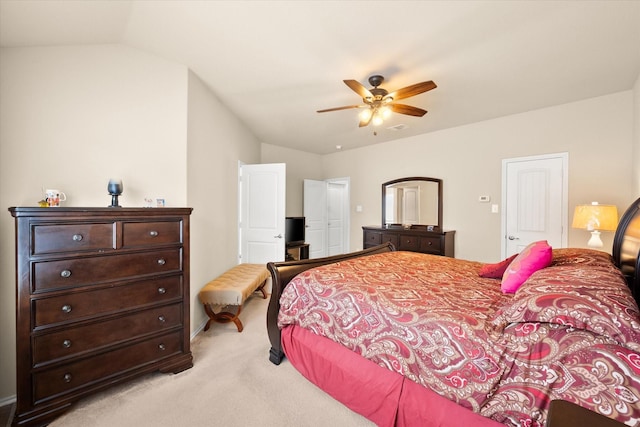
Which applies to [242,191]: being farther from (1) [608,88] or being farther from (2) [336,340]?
(1) [608,88]

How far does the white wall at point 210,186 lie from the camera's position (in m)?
2.68

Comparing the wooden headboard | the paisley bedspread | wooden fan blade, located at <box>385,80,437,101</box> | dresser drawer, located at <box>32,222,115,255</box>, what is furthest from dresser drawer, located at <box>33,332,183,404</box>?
the wooden headboard

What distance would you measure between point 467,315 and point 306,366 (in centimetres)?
123

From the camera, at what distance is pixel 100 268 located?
1726 millimetres

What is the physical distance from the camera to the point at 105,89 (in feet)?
7.23

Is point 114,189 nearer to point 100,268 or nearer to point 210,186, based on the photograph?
point 100,268

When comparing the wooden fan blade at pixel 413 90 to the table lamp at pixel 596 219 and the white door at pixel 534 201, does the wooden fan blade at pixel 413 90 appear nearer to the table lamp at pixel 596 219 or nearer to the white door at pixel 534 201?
the table lamp at pixel 596 219

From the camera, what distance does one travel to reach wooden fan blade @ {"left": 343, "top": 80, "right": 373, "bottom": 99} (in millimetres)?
2275

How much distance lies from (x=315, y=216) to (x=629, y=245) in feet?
16.1

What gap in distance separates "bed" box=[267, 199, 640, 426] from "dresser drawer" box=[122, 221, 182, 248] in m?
0.83

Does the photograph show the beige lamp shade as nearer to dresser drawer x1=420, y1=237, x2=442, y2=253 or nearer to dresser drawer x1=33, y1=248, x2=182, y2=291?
dresser drawer x1=420, y1=237, x2=442, y2=253

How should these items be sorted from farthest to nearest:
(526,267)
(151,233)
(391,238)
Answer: (391,238) < (151,233) < (526,267)

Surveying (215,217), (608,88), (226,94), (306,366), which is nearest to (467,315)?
(306,366)

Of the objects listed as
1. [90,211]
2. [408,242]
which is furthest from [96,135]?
[408,242]
